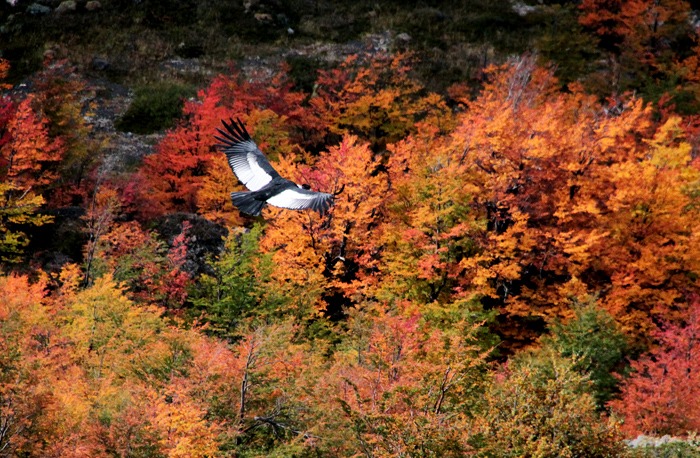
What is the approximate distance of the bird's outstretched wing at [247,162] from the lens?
21.2 meters

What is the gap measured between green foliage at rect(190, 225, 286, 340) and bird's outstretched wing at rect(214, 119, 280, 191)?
12.4m

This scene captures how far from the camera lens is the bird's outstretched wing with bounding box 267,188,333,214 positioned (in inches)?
763

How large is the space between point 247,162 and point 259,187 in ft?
3.56

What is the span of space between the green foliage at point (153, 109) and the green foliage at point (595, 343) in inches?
1679

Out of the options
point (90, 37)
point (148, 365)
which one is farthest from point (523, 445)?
point (90, 37)

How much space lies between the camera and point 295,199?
19.9 m

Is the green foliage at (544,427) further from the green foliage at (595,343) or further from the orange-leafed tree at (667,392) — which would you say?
the green foliage at (595,343)

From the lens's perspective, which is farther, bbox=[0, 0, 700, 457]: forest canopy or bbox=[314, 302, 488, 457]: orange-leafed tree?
bbox=[0, 0, 700, 457]: forest canopy

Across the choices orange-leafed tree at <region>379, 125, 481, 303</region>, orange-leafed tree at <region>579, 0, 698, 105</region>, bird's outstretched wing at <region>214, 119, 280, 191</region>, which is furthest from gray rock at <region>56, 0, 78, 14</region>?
bird's outstretched wing at <region>214, 119, 280, 191</region>

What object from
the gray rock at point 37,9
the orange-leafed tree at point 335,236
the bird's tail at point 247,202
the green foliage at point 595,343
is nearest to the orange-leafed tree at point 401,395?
the bird's tail at point 247,202

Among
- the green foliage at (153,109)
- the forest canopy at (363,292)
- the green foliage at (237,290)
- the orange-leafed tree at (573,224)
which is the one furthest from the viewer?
the green foliage at (153,109)

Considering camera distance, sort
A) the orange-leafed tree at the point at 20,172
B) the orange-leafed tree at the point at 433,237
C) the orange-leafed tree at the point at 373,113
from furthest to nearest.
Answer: the orange-leafed tree at the point at 373,113 → the orange-leafed tree at the point at 20,172 → the orange-leafed tree at the point at 433,237

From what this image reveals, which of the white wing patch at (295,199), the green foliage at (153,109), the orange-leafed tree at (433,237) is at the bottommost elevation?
the green foliage at (153,109)

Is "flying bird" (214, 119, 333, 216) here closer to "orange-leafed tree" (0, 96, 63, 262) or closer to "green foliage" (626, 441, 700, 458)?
"green foliage" (626, 441, 700, 458)
